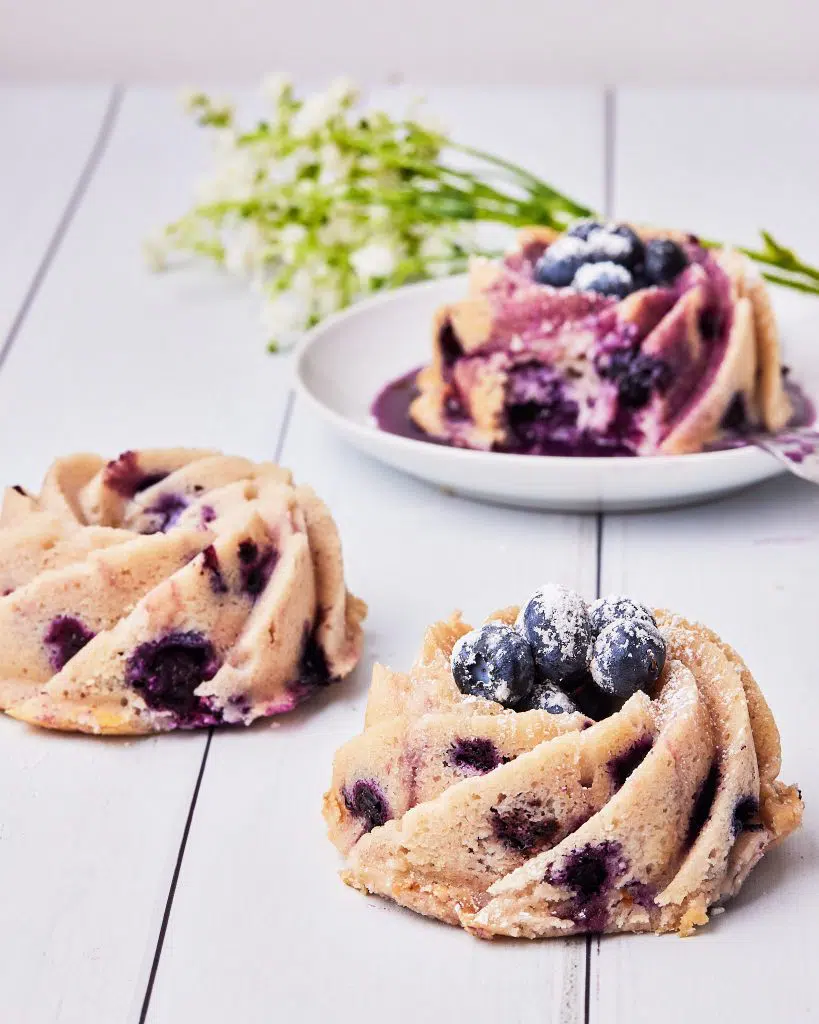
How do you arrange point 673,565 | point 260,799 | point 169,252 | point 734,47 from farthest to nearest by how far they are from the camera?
point 734,47, point 169,252, point 673,565, point 260,799

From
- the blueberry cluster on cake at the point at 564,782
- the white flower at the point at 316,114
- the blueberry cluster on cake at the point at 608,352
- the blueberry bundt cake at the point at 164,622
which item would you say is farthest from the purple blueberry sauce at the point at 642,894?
the white flower at the point at 316,114

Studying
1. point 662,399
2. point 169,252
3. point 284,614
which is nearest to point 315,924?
point 284,614

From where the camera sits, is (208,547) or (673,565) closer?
(208,547)

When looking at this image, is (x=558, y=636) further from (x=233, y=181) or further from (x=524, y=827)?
(x=233, y=181)

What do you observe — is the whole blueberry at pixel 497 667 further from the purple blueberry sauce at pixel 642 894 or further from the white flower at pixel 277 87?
the white flower at pixel 277 87

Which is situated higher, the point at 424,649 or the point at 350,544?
the point at 424,649

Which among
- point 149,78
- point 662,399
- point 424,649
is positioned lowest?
point 149,78

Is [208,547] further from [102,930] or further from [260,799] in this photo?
[102,930]
